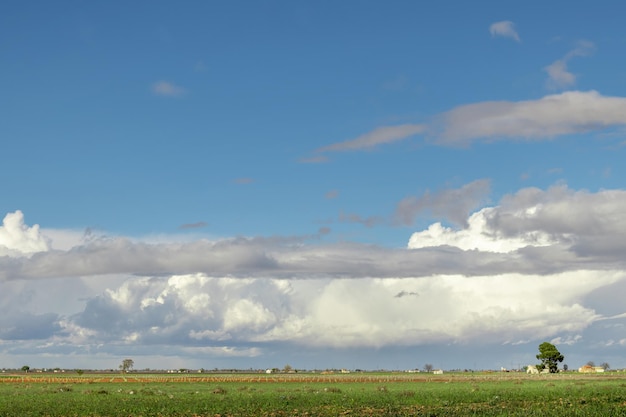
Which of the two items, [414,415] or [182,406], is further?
[182,406]

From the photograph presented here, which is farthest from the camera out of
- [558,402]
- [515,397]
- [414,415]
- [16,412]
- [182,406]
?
[515,397]

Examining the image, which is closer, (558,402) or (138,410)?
(138,410)

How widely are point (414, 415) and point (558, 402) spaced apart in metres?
21.8

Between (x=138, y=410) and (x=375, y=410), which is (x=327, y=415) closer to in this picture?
(x=375, y=410)

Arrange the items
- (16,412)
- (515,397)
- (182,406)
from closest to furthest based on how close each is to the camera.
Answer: (16,412) → (182,406) → (515,397)

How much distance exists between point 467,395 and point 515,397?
5020 millimetres

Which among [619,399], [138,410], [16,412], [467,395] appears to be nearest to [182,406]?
[138,410]

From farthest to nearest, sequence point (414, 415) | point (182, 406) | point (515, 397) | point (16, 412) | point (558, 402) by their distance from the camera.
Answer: point (515, 397) → point (558, 402) → point (182, 406) → point (16, 412) → point (414, 415)

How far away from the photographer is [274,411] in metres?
57.4

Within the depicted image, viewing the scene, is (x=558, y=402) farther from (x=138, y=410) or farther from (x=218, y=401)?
(x=138, y=410)

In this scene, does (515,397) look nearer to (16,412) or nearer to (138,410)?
(138,410)

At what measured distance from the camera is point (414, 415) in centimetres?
5050

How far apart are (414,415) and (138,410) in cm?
2191

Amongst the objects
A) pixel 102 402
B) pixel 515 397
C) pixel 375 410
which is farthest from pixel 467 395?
pixel 102 402
